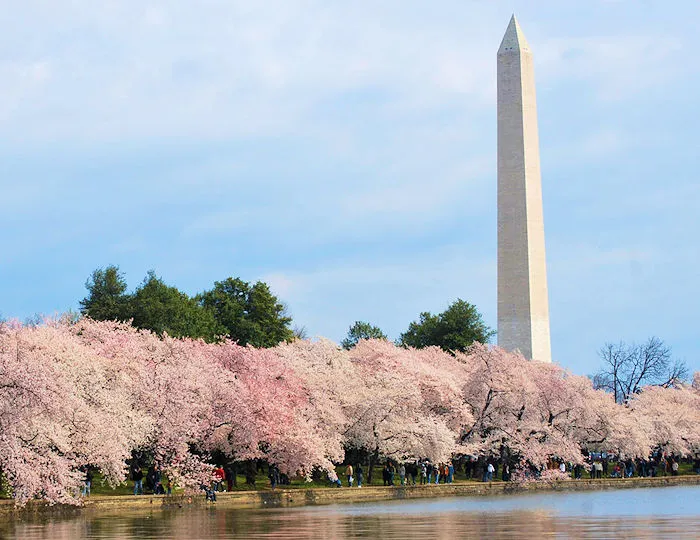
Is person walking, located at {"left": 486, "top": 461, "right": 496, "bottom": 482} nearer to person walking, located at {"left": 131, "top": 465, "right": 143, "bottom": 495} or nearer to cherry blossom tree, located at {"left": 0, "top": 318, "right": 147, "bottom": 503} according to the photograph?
cherry blossom tree, located at {"left": 0, "top": 318, "right": 147, "bottom": 503}

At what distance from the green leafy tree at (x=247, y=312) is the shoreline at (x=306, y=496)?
3261 centimetres

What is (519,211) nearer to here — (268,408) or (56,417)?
(268,408)

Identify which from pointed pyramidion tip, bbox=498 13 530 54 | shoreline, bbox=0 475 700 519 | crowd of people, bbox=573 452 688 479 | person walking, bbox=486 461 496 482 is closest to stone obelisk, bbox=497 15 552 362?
pointed pyramidion tip, bbox=498 13 530 54

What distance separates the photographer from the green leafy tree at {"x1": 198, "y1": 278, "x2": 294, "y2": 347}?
292ft

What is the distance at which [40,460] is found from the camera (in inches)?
1572

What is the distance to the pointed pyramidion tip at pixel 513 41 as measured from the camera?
76.1 metres

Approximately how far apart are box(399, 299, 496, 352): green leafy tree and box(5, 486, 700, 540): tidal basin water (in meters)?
55.1

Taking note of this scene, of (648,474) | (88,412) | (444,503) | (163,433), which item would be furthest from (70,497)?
(648,474)

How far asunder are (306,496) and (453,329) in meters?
53.7

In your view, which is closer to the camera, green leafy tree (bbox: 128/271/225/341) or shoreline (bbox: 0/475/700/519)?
shoreline (bbox: 0/475/700/519)

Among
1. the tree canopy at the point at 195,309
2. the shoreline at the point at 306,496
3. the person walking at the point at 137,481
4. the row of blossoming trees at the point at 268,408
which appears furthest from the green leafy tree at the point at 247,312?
the person walking at the point at 137,481

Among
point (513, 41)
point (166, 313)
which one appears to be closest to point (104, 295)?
point (166, 313)

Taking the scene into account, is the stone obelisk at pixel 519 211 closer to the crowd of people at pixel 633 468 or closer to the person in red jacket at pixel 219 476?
the crowd of people at pixel 633 468

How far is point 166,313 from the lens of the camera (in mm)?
82125
